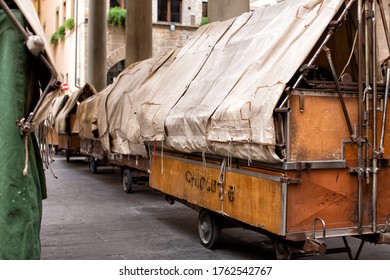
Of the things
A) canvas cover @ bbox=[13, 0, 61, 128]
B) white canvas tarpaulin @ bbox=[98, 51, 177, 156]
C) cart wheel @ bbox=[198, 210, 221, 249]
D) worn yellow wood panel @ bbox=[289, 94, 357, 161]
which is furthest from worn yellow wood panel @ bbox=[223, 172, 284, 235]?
white canvas tarpaulin @ bbox=[98, 51, 177, 156]

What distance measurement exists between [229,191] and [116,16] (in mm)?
28974

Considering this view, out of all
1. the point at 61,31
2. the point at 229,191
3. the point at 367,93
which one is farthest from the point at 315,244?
the point at 61,31

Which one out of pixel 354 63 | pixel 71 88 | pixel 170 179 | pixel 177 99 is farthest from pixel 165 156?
pixel 71 88

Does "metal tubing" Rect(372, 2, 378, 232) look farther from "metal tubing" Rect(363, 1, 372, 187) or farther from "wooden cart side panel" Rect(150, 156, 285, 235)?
"wooden cart side panel" Rect(150, 156, 285, 235)

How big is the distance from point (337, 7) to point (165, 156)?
12.3 ft

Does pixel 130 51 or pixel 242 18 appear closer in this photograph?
pixel 242 18

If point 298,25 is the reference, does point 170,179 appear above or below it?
below

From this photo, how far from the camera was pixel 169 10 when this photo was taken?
3641 centimetres

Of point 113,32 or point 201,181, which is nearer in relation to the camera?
point 201,181

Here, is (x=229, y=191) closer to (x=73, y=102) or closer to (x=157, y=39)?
(x=73, y=102)

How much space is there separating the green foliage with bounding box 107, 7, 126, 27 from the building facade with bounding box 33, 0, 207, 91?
10.0 inches

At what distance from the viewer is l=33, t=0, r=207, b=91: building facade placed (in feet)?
111

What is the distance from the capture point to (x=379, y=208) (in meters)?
5.96

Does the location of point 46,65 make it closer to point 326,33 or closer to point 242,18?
point 326,33
